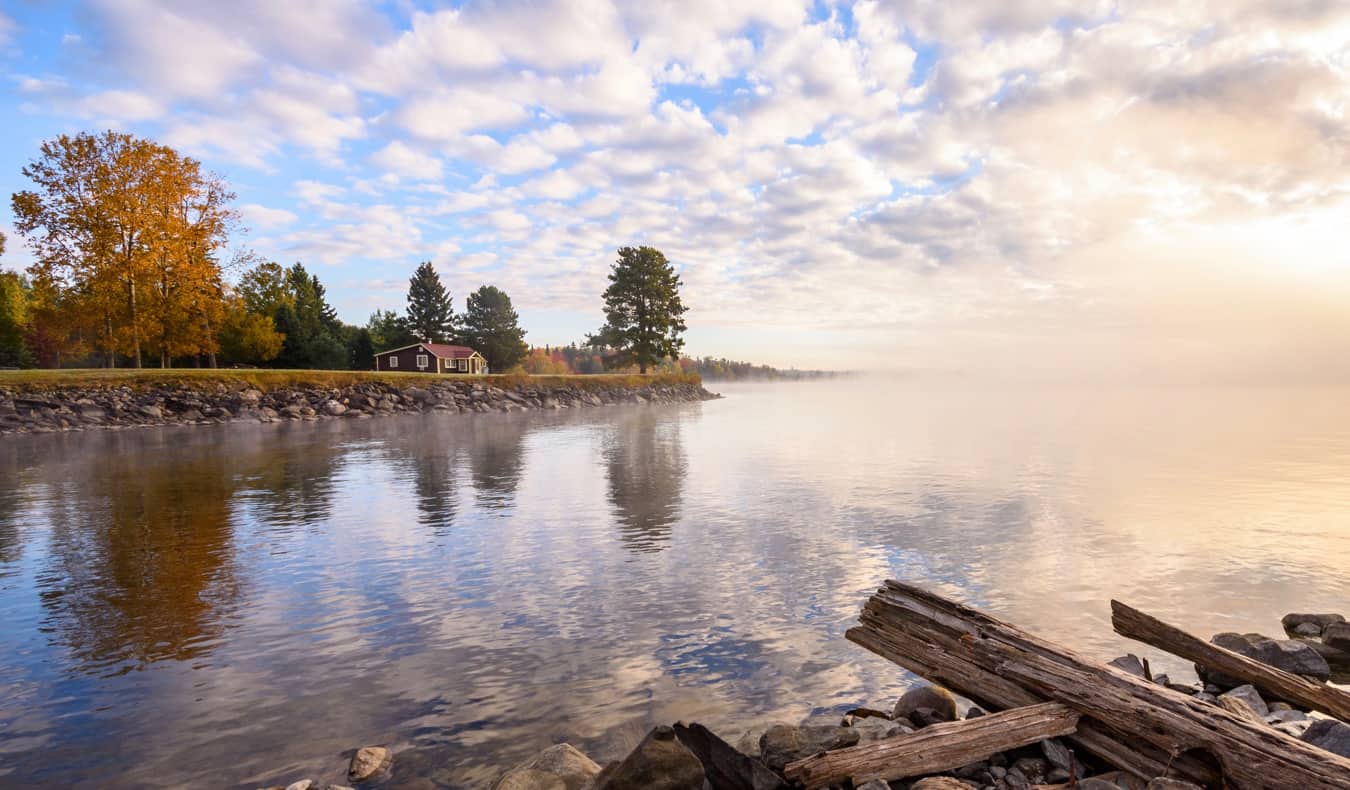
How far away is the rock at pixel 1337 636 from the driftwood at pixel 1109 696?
5557 mm

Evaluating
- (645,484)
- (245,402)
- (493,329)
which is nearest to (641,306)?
(493,329)

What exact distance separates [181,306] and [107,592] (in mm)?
65603

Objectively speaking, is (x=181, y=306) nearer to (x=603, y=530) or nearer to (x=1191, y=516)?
(x=603, y=530)

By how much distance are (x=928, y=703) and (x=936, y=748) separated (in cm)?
147

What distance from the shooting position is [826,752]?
557 cm

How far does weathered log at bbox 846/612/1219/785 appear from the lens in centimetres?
530

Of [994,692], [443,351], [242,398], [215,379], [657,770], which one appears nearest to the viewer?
[657,770]

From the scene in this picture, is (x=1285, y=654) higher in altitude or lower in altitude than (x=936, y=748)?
lower

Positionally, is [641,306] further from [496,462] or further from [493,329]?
[496,462]

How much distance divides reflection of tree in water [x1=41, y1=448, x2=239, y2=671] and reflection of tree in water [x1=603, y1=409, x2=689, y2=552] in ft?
25.9

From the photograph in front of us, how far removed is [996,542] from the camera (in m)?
15.1

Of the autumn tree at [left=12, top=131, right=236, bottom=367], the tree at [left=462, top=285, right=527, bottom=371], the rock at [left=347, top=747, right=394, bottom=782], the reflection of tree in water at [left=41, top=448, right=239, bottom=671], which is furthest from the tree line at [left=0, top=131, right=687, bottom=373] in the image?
the rock at [left=347, top=747, right=394, bottom=782]

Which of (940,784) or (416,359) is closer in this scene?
(940,784)

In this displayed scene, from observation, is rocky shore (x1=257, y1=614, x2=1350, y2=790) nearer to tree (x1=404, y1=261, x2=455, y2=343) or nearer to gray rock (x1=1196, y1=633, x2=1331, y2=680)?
gray rock (x1=1196, y1=633, x2=1331, y2=680)
